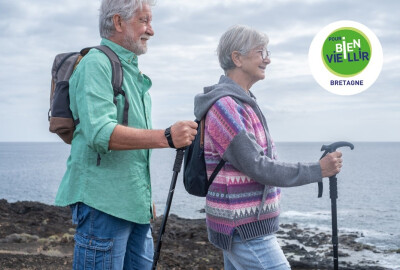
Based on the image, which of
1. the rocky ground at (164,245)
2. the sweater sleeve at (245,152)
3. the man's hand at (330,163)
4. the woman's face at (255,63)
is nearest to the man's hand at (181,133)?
the sweater sleeve at (245,152)

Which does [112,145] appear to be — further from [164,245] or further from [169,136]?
[164,245]

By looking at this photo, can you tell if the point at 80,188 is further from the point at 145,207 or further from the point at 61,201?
the point at 145,207

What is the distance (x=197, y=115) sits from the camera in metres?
3.50

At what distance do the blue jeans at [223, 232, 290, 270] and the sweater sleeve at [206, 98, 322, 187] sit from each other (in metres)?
0.40

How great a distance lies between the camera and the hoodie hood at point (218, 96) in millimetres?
3404

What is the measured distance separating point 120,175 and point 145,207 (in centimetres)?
29

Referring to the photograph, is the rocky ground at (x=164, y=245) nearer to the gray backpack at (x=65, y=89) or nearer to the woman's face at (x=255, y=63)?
the gray backpack at (x=65, y=89)

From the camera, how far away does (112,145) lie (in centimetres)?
300

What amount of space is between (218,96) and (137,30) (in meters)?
0.68

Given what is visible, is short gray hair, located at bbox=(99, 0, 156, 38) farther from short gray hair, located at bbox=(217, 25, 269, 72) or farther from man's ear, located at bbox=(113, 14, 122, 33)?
short gray hair, located at bbox=(217, 25, 269, 72)

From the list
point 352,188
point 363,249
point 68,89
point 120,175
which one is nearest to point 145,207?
point 120,175

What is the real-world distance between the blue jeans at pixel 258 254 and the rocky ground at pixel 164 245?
698cm

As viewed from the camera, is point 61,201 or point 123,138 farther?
point 61,201

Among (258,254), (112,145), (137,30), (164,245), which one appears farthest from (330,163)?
(164,245)
